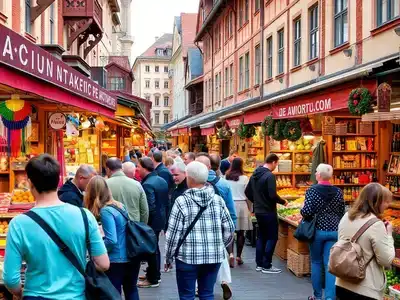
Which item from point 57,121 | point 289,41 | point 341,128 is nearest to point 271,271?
point 341,128

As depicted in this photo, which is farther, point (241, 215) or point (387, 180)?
point (387, 180)

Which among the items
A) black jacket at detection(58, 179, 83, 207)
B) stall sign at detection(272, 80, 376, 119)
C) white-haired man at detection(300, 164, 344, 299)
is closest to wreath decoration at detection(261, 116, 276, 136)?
stall sign at detection(272, 80, 376, 119)

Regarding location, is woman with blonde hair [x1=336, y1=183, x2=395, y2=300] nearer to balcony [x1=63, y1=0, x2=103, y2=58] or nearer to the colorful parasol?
the colorful parasol

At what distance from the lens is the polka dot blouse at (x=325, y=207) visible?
7.50 meters

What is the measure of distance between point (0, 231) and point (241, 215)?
4.53 meters

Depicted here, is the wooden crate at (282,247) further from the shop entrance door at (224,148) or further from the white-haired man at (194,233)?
the shop entrance door at (224,148)

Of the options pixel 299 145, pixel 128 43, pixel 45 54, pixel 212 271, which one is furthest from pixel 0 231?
pixel 128 43

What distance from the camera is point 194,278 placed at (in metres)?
5.60

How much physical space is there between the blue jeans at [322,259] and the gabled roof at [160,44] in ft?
332

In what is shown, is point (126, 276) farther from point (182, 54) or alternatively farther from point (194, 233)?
point (182, 54)

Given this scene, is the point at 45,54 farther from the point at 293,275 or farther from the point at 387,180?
the point at 387,180

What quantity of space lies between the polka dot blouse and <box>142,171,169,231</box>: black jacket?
2323mm

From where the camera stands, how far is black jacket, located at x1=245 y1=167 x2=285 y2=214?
9453 mm

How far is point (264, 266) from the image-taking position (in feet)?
32.3
